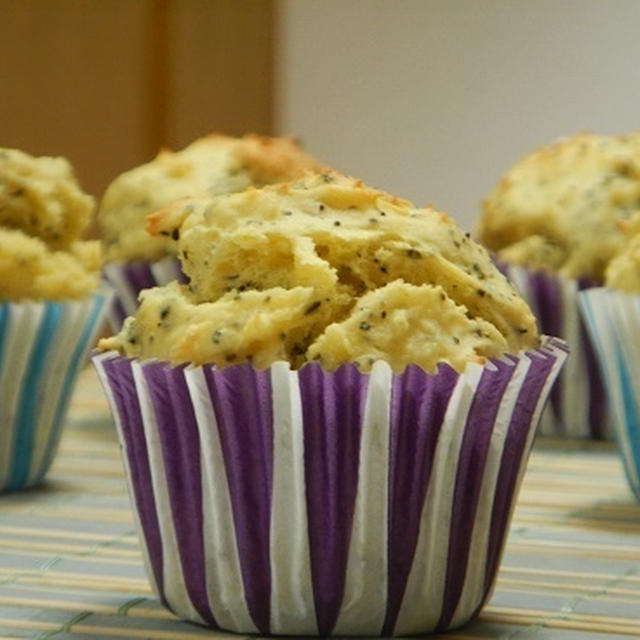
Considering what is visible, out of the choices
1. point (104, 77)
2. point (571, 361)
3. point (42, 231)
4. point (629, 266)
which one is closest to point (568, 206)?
point (571, 361)

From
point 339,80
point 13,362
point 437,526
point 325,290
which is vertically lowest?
point 339,80

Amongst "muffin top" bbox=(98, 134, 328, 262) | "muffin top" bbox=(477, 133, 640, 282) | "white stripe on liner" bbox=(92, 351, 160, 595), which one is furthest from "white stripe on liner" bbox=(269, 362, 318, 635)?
"muffin top" bbox=(98, 134, 328, 262)

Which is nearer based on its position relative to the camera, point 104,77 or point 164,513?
point 164,513

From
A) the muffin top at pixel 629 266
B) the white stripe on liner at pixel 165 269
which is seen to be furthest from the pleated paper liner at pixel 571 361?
the white stripe on liner at pixel 165 269

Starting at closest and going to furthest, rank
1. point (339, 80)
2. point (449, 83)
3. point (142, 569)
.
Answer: point (142, 569) < point (449, 83) < point (339, 80)

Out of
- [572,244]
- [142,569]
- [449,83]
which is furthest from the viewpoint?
[449,83]

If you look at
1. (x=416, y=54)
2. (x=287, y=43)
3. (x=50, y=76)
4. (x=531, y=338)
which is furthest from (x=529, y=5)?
(x=531, y=338)

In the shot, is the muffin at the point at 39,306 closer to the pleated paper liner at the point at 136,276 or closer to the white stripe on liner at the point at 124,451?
the pleated paper liner at the point at 136,276

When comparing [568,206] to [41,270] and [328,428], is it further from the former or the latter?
[328,428]
